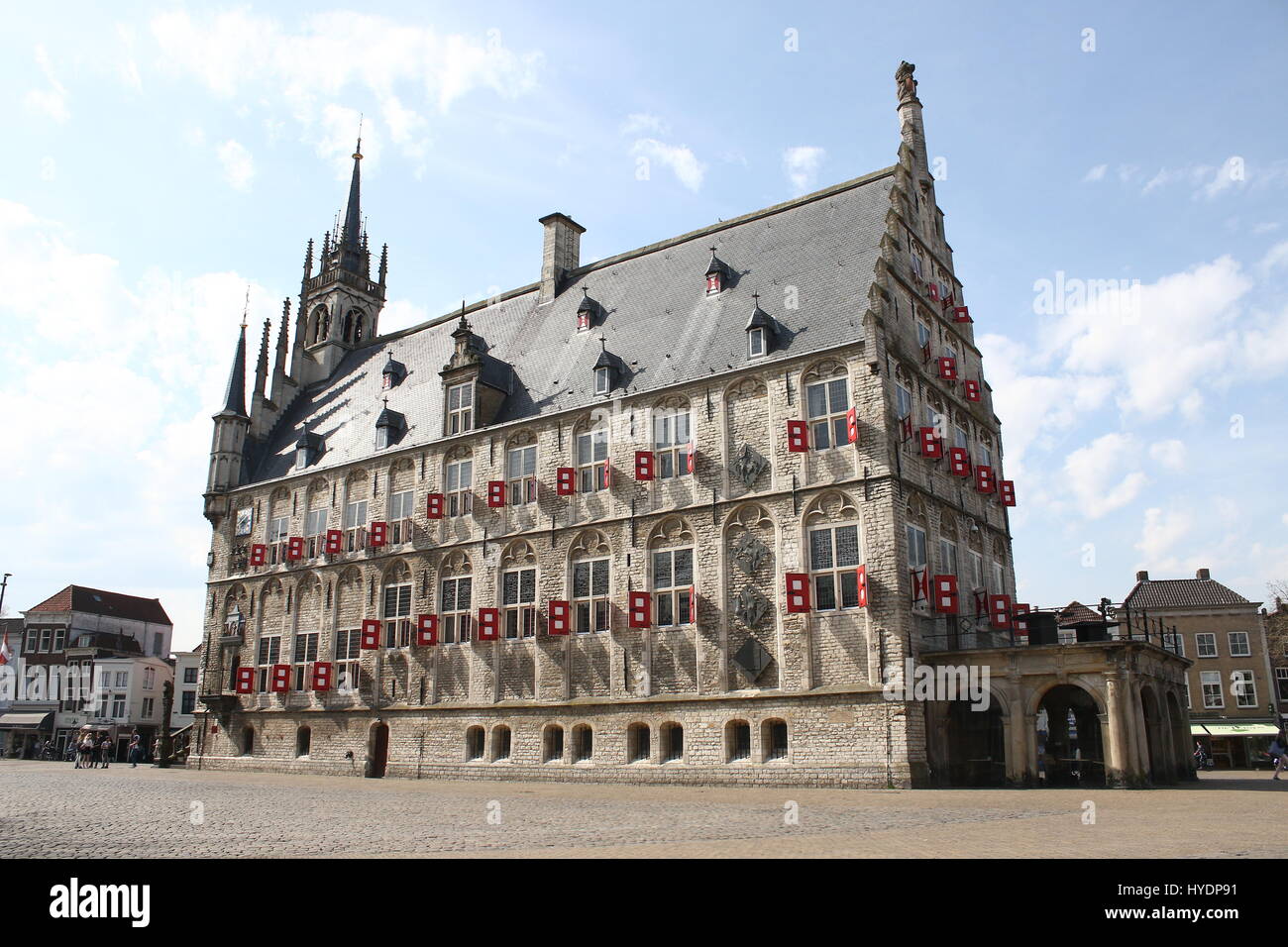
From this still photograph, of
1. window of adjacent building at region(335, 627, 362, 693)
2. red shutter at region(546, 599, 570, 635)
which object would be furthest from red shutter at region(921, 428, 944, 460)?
window of adjacent building at region(335, 627, 362, 693)

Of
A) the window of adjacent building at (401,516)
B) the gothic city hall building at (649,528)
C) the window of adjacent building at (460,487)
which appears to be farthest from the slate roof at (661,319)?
the window of adjacent building at (401,516)

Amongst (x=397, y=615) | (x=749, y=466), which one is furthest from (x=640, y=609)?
(x=397, y=615)

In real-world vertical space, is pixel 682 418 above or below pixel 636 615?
above

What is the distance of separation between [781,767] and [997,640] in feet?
29.0

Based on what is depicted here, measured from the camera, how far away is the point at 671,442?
96.6 feet

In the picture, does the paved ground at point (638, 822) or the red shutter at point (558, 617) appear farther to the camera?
the red shutter at point (558, 617)

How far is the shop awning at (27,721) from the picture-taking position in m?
64.2

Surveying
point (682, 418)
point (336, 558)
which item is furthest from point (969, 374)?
point (336, 558)

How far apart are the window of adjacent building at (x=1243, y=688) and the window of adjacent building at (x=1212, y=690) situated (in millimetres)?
623

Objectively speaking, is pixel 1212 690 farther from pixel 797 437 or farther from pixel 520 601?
pixel 520 601

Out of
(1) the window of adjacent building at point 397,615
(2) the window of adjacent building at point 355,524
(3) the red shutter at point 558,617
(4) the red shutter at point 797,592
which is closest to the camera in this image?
(4) the red shutter at point 797,592

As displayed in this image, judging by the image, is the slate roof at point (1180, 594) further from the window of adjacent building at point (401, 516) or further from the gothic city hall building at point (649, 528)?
the window of adjacent building at point (401, 516)
